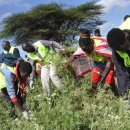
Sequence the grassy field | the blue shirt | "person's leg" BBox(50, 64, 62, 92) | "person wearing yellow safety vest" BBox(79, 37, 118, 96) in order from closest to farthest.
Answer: the grassy field < "person wearing yellow safety vest" BBox(79, 37, 118, 96) < the blue shirt < "person's leg" BBox(50, 64, 62, 92)

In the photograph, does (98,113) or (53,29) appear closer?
(98,113)

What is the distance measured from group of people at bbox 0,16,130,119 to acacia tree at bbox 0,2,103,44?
26.5 meters

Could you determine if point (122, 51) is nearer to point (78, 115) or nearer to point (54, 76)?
point (78, 115)

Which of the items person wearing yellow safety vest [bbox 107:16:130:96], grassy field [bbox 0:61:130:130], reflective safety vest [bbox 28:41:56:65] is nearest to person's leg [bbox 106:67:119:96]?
grassy field [bbox 0:61:130:130]

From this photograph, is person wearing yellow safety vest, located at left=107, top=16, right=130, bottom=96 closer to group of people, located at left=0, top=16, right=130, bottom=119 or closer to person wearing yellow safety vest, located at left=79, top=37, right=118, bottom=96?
group of people, located at left=0, top=16, right=130, bottom=119

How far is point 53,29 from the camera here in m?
37.4

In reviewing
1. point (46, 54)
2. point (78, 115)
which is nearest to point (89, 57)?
point (78, 115)

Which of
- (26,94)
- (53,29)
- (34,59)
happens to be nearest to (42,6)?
(53,29)

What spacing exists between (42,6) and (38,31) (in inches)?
83.9

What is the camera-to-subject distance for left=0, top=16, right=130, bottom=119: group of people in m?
5.83

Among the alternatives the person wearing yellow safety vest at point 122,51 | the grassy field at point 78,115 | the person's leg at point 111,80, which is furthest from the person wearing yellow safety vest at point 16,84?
the person wearing yellow safety vest at point 122,51

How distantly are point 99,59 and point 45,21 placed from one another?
3033cm

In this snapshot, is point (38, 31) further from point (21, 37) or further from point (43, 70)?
point (43, 70)

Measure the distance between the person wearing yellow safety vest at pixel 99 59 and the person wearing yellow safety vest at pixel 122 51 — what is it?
112 centimetres
